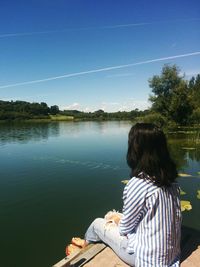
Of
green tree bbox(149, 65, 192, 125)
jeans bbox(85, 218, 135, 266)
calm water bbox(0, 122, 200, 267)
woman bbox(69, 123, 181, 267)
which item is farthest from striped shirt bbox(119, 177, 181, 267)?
green tree bbox(149, 65, 192, 125)

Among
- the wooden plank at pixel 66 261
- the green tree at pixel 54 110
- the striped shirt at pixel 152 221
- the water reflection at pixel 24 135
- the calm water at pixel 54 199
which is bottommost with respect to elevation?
the calm water at pixel 54 199

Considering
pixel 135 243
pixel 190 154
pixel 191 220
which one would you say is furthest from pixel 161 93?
pixel 135 243

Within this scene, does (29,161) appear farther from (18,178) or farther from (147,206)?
(147,206)

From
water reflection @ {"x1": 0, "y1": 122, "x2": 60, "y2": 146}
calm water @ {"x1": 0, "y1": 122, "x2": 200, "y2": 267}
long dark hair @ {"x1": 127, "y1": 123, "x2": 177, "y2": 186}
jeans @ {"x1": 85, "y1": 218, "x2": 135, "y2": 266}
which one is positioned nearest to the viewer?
long dark hair @ {"x1": 127, "y1": 123, "x2": 177, "y2": 186}

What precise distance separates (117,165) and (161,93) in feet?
95.2

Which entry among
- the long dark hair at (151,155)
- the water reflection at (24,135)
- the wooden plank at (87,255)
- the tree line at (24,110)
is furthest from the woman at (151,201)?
the tree line at (24,110)

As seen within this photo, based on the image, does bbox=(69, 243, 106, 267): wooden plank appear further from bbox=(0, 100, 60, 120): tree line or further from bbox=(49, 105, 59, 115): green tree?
bbox=(49, 105, 59, 115): green tree

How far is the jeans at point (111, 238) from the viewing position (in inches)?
162

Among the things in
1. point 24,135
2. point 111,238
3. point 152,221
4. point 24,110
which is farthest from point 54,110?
point 152,221

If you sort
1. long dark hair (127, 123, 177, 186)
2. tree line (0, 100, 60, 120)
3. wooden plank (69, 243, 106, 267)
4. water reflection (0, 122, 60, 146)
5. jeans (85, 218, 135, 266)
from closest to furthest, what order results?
long dark hair (127, 123, 177, 186) → jeans (85, 218, 135, 266) → wooden plank (69, 243, 106, 267) → water reflection (0, 122, 60, 146) → tree line (0, 100, 60, 120)

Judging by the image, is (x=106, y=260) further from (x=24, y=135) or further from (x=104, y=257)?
(x=24, y=135)

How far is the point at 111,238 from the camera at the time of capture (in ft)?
14.6

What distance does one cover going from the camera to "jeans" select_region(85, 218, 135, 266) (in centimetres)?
410

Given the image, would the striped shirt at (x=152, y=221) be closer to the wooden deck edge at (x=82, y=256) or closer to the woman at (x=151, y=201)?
the woman at (x=151, y=201)
